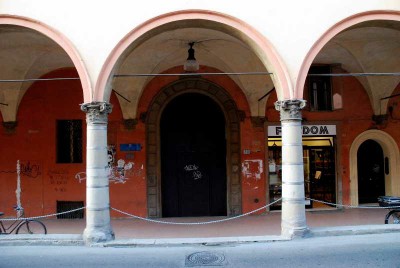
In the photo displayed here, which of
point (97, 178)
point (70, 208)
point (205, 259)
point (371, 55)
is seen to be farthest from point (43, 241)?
point (371, 55)

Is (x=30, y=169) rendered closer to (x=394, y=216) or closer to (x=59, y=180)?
(x=59, y=180)

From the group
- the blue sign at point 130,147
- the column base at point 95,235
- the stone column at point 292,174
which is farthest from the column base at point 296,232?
the blue sign at point 130,147

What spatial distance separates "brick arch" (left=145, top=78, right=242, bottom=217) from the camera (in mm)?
11773

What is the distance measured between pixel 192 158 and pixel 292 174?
468cm

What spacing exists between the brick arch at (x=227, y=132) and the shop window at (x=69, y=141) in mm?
2282

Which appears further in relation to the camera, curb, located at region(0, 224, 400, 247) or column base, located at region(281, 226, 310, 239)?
column base, located at region(281, 226, 310, 239)

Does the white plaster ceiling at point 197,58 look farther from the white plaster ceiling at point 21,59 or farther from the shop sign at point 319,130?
the white plaster ceiling at point 21,59

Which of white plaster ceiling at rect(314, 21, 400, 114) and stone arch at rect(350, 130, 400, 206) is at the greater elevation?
white plaster ceiling at rect(314, 21, 400, 114)

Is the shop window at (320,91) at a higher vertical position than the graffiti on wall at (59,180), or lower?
higher

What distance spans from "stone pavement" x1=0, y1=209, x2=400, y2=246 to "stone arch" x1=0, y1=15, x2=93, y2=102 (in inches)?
125

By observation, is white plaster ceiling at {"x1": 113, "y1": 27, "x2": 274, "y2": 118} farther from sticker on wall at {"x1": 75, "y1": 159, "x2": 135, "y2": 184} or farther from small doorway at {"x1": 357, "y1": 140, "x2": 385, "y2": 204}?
small doorway at {"x1": 357, "y1": 140, "x2": 385, "y2": 204}

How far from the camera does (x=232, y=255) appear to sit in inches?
275

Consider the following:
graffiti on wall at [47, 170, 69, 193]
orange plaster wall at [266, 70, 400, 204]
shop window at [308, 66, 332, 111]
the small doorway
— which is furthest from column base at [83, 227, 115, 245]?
the small doorway

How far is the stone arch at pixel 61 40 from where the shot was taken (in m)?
7.94
